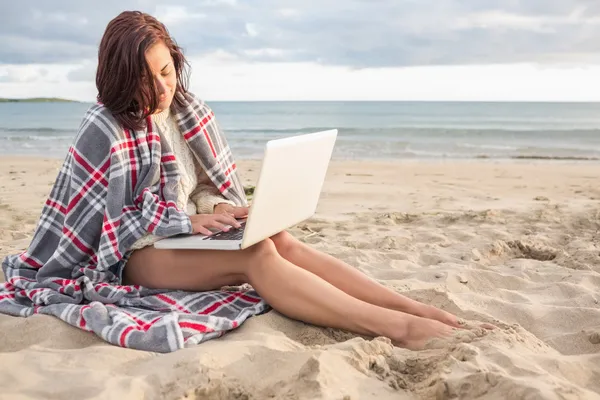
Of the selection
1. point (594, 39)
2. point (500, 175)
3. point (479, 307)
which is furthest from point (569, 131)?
point (479, 307)

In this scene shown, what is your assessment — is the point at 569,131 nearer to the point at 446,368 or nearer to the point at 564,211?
the point at 564,211

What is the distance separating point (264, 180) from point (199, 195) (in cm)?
90

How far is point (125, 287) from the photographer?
2.69 meters

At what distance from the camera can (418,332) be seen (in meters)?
2.43

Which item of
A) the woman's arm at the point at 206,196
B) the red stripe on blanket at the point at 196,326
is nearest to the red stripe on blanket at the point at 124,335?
the red stripe on blanket at the point at 196,326

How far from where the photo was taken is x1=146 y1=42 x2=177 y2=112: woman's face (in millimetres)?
2621

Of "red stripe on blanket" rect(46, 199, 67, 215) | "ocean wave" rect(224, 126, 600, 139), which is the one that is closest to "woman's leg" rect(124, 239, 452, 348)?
"red stripe on blanket" rect(46, 199, 67, 215)

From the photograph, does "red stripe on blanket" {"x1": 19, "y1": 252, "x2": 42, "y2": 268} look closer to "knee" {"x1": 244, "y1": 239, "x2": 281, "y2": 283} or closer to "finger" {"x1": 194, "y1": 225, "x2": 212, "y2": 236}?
"finger" {"x1": 194, "y1": 225, "x2": 212, "y2": 236}

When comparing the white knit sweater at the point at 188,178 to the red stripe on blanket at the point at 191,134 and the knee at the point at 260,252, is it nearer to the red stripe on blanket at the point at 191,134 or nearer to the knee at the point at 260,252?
the red stripe on blanket at the point at 191,134

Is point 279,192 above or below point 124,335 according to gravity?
above

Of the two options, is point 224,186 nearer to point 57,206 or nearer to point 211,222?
point 211,222

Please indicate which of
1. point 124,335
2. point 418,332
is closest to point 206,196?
point 124,335

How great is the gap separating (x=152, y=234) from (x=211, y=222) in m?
0.24

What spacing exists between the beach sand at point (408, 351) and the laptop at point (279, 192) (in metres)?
0.36
